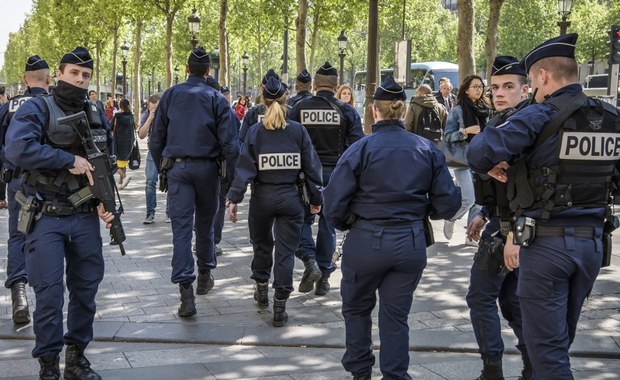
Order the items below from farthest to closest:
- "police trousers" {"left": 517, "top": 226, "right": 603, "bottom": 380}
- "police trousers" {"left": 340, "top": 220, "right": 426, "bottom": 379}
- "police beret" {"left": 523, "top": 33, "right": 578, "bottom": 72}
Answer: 1. "police trousers" {"left": 340, "top": 220, "right": 426, "bottom": 379}
2. "police beret" {"left": 523, "top": 33, "right": 578, "bottom": 72}
3. "police trousers" {"left": 517, "top": 226, "right": 603, "bottom": 380}

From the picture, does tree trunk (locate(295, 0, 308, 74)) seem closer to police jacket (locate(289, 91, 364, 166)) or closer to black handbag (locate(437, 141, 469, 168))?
black handbag (locate(437, 141, 469, 168))

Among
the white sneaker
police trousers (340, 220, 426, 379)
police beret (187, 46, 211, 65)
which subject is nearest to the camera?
police trousers (340, 220, 426, 379)

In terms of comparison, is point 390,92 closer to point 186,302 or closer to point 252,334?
point 252,334

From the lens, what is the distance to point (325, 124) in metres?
7.66

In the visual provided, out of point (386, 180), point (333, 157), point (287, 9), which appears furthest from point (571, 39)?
point (287, 9)

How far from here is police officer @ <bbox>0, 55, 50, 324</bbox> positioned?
653 cm

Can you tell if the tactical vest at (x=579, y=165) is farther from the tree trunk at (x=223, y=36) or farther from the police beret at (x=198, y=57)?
the tree trunk at (x=223, y=36)

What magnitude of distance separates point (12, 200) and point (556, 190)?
4.68m

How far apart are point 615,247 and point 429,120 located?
2.91m

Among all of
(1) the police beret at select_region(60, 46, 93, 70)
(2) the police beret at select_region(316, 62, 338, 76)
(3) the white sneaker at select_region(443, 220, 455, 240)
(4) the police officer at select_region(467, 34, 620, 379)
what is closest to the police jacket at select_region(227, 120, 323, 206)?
(2) the police beret at select_region(316, 62, 338, 76)

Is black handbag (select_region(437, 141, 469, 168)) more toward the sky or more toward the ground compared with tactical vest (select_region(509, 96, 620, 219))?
more toward the ground

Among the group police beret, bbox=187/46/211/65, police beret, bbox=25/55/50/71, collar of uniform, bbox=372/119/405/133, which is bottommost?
collar of uniform, bbox=372/119/405/133

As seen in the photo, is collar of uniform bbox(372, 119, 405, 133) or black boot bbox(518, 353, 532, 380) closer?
collar of uniform bbox(372, 119, 405, 133)

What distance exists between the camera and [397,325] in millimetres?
4691
